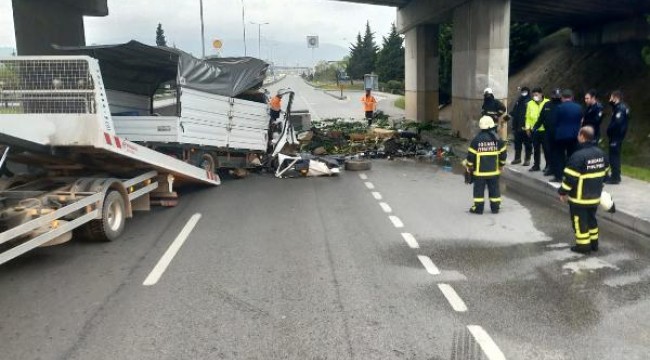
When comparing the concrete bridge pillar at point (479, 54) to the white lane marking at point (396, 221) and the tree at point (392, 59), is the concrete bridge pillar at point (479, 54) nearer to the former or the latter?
the white lane marking at point (396, 221)

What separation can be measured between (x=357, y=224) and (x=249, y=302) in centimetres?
372

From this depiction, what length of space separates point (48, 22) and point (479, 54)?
1364 centimetres

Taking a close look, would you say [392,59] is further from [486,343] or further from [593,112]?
[486,343]

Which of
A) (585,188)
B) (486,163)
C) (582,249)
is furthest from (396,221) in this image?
(585,188)

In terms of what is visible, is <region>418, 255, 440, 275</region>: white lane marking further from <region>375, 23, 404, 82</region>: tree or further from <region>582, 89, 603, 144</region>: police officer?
<region>375, 23, 404, 82</region>: tree

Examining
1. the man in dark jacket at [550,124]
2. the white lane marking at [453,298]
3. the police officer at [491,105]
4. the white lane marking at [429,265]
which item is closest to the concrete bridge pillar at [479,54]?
the police officer at [491,105]

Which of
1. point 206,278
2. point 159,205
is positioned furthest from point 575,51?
point 206,278

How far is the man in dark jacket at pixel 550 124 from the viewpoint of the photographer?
12047mm

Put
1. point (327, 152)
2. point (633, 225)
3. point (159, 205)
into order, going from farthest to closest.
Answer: point (327, 152) < point (159, 205) < point (633, 225)

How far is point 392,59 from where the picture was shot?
67.6m

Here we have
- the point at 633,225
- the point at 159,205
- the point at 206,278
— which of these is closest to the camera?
the point at 206,278

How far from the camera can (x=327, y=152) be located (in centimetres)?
1791

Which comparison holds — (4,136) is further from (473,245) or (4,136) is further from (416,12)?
(416,12)

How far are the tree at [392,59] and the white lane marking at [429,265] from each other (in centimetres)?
5716
